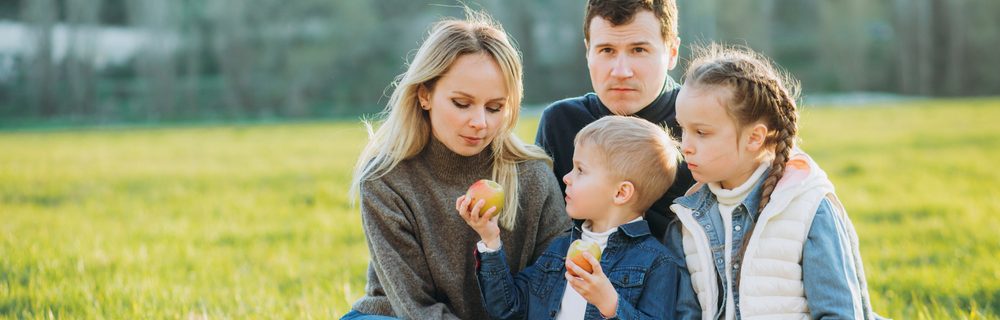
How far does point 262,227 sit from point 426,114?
3.32 meters

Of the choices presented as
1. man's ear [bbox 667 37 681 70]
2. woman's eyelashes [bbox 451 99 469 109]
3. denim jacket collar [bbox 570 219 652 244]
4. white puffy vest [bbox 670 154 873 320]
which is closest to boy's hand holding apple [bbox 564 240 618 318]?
denim jacket collar [bbox 570 219 652 244]

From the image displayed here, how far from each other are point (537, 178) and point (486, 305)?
56cm

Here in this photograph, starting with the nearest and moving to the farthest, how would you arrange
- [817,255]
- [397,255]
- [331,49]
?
[817,255], [397,255], [331,49]

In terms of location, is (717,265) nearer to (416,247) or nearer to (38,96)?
(416,247)

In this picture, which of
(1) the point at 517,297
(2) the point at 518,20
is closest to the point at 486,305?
(1) the point at 517,297

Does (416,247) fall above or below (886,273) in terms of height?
above

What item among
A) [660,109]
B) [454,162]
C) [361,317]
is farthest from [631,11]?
[361,317]

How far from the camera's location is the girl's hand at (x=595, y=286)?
265 cm

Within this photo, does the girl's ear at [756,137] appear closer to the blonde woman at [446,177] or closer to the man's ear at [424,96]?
the blonde woman at [446,177]

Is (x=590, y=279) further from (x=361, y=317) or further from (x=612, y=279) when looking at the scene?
(x=361, y=317)

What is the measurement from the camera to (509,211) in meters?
3.21

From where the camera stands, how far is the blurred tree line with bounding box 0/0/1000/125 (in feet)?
69.5

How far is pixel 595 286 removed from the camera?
2.67 metres

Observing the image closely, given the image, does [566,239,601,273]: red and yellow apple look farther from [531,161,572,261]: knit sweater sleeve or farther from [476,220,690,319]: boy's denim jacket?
[531,161,572,261]: knit sweater sleeve
